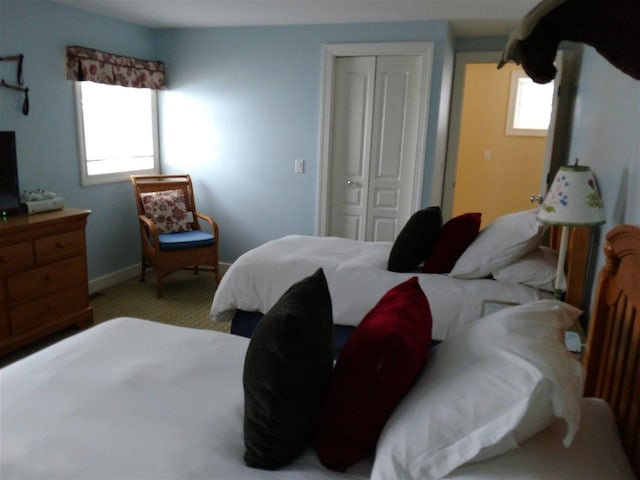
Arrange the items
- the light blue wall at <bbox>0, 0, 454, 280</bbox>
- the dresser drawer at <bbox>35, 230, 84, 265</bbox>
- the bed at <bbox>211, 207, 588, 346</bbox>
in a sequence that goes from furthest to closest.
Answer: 1. the light blue wall at <bbox>0, 0, 454, 280</bbox>
2. the dresser drawer at <bbox>35, 230, 84, 265</bbox>
3. the bed at <bbox>211, 207, 588, 346</bbox>

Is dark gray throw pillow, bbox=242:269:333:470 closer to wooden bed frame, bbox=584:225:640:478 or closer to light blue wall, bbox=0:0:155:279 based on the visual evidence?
wooden bed frame, bbox=584:225:640:478

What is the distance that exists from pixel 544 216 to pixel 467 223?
0.65 meters

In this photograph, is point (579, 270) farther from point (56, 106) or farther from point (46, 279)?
point (56, 106)

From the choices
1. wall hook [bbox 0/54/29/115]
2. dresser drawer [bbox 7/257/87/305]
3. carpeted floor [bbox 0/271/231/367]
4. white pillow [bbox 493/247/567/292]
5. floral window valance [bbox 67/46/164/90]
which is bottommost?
carpeted floor [bbox 0/271/231/367]

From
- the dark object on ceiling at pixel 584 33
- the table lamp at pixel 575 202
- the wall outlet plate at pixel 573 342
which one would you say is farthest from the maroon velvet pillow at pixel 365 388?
the table lamp at pixel 575 202

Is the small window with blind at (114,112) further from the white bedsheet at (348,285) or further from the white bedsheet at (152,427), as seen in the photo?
the white bedsheet at (152,427)

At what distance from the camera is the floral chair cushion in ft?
14.1

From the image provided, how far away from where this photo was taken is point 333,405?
1156 millimetres

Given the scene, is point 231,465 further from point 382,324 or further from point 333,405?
point 382,324

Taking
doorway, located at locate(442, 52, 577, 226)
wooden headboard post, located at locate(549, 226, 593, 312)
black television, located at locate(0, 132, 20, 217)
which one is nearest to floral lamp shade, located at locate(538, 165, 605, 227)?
wooden headboard post, located at locate(549, 226, 593, 312)

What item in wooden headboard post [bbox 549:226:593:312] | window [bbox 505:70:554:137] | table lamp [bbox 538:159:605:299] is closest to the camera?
table lamp [bbox 538:159:605:299]

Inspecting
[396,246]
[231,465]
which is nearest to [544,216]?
[396,246]

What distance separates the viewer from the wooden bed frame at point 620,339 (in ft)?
3.72

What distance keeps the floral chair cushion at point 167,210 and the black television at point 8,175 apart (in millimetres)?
1274
